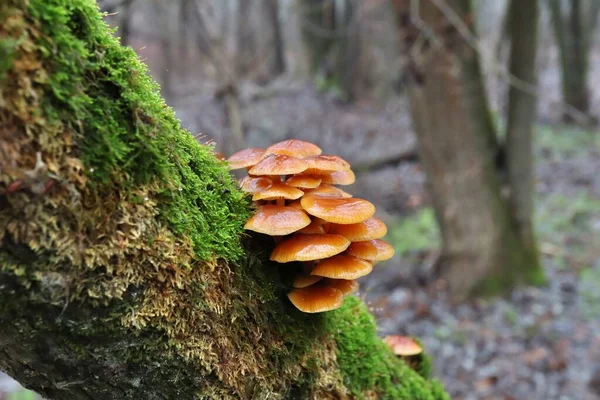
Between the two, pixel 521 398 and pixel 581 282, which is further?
pixel 581 282

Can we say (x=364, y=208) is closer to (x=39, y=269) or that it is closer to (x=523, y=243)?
(x=39, y=269)

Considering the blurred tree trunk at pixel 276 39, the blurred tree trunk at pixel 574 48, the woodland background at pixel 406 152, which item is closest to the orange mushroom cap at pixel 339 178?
the woodland background at pixel 406 152

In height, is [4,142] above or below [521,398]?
above

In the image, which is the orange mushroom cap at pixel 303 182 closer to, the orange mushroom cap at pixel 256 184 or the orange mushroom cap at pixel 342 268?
the orange mushroom cap at pixel 256 184

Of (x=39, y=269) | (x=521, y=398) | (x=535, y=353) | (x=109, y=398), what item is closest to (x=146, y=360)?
(x=109, y=398)

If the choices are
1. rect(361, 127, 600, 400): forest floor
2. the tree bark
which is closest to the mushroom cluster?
rect(361, 127, 600, 400): forest floor

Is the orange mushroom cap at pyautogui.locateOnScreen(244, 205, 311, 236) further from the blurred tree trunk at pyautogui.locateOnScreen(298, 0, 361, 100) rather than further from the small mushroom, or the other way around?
the blurred tree trunk at pyautogui.locateOnScreen(298, 0, 361, 100)
